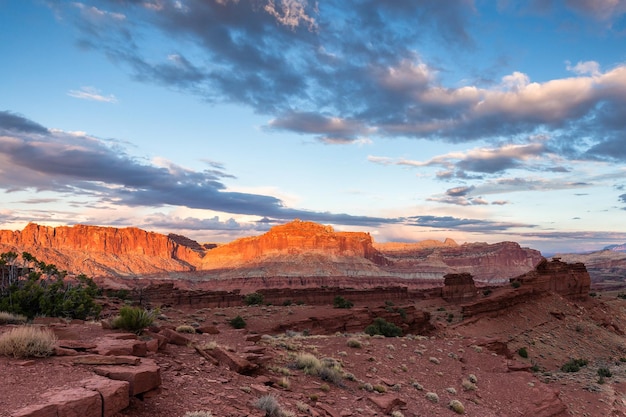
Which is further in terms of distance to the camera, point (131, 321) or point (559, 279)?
point (559, 279)

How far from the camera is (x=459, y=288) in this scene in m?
59.0

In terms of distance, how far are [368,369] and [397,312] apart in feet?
73.4

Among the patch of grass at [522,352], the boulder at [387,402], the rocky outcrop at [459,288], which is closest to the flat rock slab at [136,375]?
the boulder at [387,402]

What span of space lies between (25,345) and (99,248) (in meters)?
145

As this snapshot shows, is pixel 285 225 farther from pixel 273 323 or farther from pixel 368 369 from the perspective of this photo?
pixel 368 369

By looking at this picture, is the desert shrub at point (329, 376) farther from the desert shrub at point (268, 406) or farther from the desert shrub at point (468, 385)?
the desert shrub at point (468, 385)

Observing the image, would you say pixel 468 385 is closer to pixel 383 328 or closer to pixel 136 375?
pixel 383 328

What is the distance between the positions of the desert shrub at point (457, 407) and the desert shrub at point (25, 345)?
12.4 m

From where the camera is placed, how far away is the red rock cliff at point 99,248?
11581 cm

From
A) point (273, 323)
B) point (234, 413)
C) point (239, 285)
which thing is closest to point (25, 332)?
point (234, 413)

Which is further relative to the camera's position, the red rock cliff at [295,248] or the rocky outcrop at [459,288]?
the red rock cliff at [295,248]

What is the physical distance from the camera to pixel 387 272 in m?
141

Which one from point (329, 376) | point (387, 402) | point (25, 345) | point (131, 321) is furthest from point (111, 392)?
point (387, 402)

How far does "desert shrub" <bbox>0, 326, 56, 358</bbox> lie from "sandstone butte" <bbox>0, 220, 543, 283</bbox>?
343 feet
